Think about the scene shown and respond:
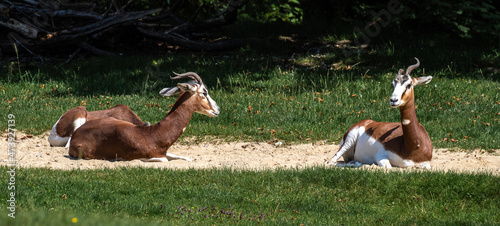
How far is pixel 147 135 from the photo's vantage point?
28.8 feet

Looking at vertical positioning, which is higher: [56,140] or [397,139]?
[397,139]

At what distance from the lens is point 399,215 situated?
643cm

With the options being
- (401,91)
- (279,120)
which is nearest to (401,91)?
(401,91)

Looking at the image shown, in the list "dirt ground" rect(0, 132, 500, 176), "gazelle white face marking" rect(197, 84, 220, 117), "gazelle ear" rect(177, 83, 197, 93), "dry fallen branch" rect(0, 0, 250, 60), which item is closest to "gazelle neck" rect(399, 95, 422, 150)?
"dirt ground" rect(0, 132, 500, 176)

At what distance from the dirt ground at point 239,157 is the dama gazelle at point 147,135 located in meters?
0.15

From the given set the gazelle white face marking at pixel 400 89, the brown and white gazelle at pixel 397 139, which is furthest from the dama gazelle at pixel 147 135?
the gazelle white face marking at pixel 400 89

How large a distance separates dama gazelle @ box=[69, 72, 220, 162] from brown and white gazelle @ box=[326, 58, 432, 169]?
2.01m

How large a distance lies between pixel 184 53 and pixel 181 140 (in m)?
7.87

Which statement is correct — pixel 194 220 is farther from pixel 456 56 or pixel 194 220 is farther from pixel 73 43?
pixel 73 43

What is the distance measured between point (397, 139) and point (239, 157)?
92.2 inches

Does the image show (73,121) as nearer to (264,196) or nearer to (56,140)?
(56,140)

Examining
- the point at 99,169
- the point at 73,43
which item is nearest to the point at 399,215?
the point at 99,169

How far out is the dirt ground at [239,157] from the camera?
28.2ft

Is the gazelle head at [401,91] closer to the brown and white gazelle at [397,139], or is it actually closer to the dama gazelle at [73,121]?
the brown and white gazelle at [397,139]
